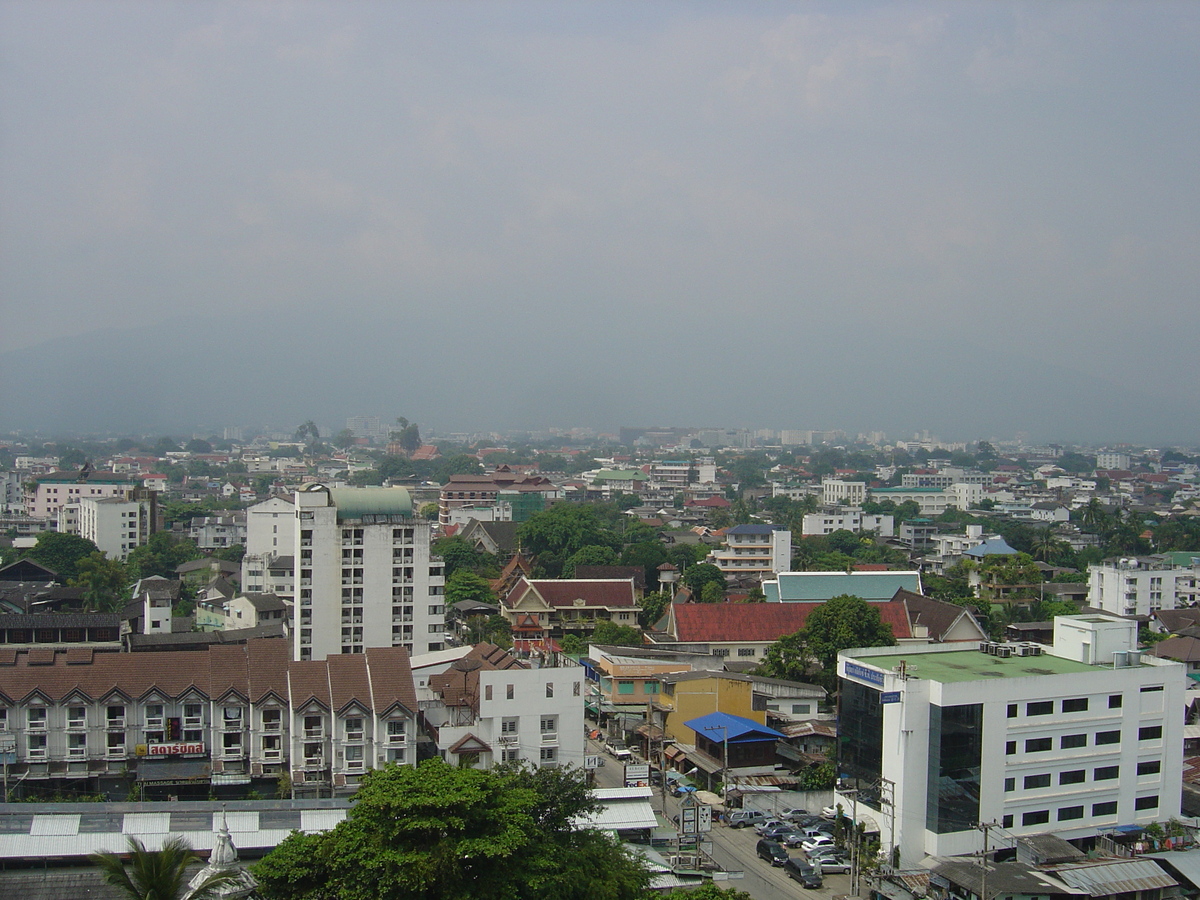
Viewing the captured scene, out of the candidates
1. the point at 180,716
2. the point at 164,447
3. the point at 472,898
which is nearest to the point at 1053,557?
the point at 180,716

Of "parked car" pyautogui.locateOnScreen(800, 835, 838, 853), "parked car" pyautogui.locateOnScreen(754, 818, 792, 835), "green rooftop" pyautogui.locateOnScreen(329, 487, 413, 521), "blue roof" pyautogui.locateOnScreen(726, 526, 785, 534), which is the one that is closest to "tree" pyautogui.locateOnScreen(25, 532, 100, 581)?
"green rooftop" pyautogui.locateOnScreen(329, 487, 413, 521)

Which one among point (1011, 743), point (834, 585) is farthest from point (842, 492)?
point (1011, 743)

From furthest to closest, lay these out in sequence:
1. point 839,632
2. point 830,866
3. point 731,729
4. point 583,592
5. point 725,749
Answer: point 583,592 → point 839,632 → point 731,729 → point 725,749 → point 830,866

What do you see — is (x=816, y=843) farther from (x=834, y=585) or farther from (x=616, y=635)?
(x=834, y=585)

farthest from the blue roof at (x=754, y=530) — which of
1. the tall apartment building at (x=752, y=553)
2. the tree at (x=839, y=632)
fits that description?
the tree at (x=839, y=632)

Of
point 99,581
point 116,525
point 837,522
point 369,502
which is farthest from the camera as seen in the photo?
point 837,522

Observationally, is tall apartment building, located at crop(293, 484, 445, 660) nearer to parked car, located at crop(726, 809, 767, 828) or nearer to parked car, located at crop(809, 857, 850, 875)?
parked car, located at crop(726, 809, 767, 828)

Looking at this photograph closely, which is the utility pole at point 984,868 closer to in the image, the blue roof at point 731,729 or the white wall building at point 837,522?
the blue roof at point 731,729

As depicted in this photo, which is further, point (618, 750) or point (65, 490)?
point (65, 490)
